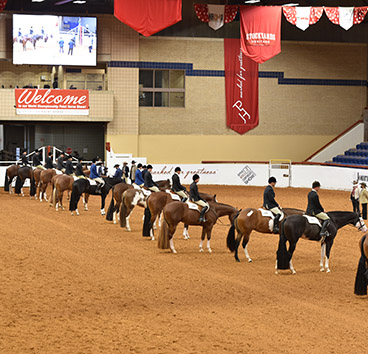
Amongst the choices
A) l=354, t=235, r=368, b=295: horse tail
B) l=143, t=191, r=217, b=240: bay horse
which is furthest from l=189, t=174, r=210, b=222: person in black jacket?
l=354, t=235, r=368, b=295: horse tail

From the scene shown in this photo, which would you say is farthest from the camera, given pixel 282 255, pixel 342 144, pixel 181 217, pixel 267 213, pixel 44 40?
pixel 342 144

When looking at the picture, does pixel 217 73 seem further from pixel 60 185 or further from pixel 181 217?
pixel 181 217

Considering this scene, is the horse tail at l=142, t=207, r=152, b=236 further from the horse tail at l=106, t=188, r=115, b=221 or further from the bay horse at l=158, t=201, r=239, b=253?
the horse tail at l=106, t=188, r=115, b=221

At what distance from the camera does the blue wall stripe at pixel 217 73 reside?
136ft

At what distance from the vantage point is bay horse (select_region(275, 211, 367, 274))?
15.6 metres

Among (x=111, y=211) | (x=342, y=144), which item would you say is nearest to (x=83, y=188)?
(x=111, y=211)

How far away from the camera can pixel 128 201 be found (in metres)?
22.6

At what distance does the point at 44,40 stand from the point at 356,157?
62.9 ft

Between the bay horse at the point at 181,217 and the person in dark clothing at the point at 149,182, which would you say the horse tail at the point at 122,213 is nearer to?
the person in dark clothing at the point at 149,182

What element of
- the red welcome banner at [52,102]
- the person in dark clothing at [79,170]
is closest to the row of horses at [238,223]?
the person in dark clothing at [79,170]

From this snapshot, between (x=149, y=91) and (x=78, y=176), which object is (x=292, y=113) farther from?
(x=78, y=176)

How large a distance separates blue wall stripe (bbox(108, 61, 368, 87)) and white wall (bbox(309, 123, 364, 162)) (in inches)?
120

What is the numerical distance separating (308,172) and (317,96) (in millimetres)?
6671

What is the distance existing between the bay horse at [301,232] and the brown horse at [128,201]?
7.55 m
